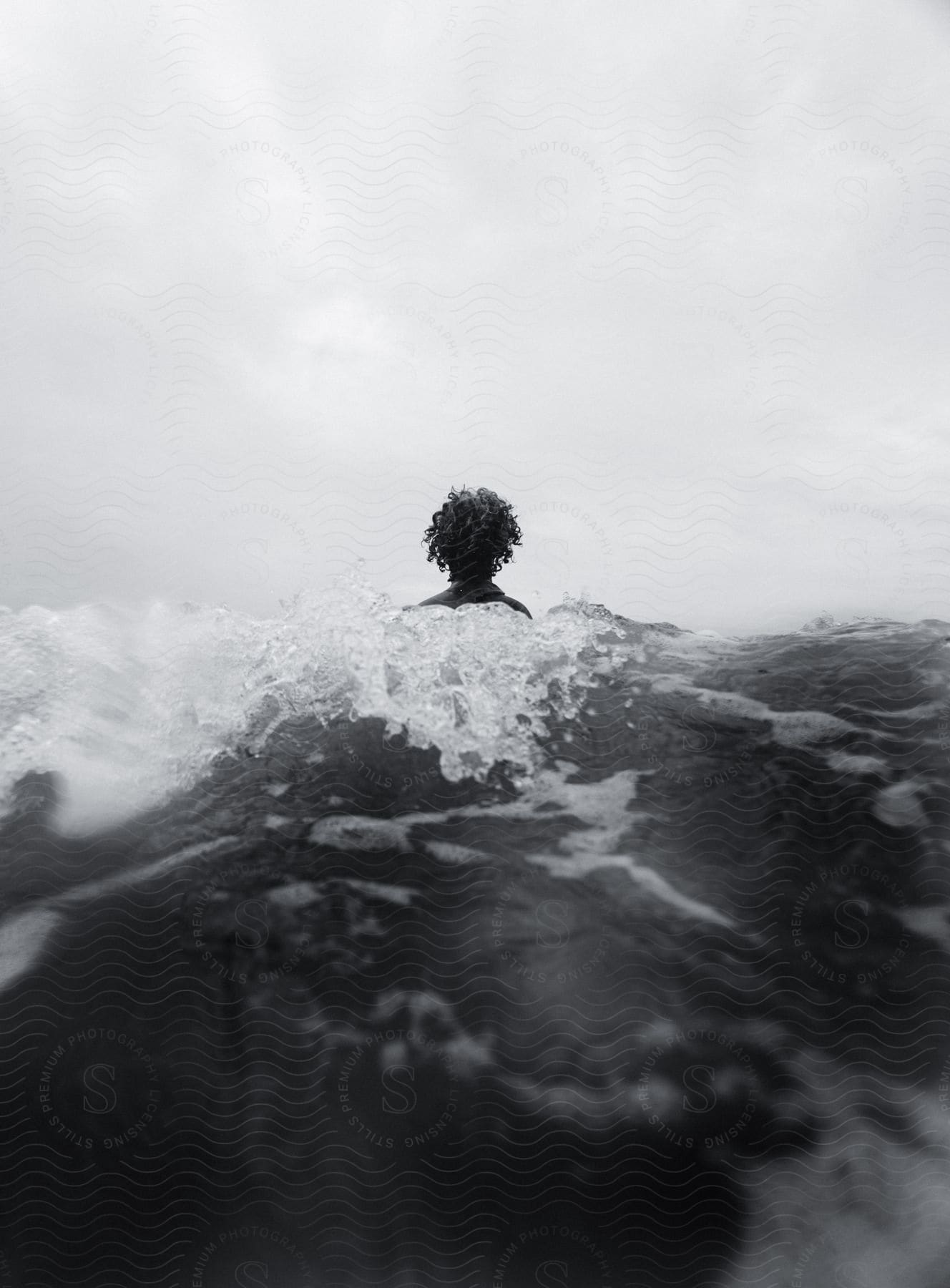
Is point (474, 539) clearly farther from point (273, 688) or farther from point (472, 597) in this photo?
point (273, 688)

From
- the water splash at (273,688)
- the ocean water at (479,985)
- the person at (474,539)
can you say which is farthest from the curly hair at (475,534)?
the ocean water at (479,985)

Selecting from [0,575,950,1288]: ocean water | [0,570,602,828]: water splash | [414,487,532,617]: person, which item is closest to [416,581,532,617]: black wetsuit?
[414,487,532,617]: person

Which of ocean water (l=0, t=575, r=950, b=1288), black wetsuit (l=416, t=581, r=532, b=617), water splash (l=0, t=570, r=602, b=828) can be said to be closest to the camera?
ocean water (l=0, t=575, r=950, b=1288)

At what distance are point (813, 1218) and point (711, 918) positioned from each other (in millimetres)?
1054

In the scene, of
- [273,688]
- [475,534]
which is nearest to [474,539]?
[475,534]

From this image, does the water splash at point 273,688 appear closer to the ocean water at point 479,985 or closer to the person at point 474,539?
the ocean water at point 479,985

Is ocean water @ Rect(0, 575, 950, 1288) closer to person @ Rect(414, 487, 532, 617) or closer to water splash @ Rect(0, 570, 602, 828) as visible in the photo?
water splash @ Rect(0, 570, 602, 828)

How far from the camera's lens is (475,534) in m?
5.79

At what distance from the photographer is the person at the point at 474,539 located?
5.78 m

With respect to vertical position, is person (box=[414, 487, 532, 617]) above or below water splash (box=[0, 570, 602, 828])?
above

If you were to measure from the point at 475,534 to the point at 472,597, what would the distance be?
1.58ft

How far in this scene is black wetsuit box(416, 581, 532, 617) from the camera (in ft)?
18.0

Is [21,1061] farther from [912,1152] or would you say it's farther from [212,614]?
[912,1152]

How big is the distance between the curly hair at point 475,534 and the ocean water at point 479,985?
1.55 meters
